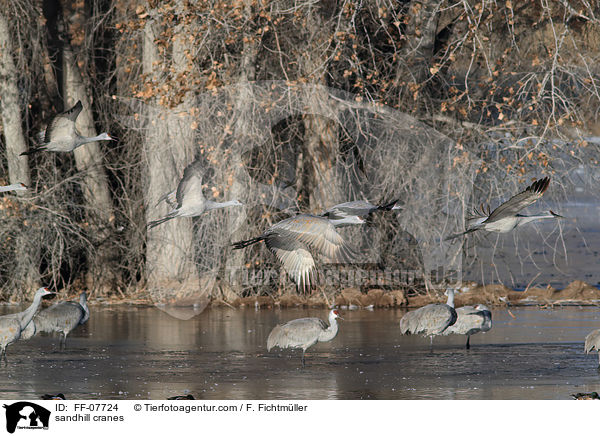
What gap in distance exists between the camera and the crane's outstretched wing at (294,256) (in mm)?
A: 10773

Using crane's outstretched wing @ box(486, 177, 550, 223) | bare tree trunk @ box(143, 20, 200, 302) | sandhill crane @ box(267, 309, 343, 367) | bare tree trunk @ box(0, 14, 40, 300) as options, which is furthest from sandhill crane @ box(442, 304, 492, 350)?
bare tree trunk @ box(0, 14, 40, 300)

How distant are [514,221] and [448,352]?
6.59 feet

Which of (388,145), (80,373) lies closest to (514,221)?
(80,373)

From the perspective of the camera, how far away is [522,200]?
9.88 meters

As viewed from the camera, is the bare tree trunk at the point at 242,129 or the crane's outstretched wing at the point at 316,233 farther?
the bare tree trunk at the point at 242,129

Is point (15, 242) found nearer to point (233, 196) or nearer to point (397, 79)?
point (233, 196)

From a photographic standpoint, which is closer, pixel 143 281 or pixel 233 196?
pixel 233 196

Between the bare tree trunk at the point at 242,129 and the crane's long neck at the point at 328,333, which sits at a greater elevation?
the bare tree trunk at the point at 242,129

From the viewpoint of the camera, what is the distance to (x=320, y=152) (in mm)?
17250

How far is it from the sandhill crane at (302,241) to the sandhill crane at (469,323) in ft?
7.28

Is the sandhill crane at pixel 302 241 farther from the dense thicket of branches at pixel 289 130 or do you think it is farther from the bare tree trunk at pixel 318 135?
the bare tree trunk at pixel 318 135

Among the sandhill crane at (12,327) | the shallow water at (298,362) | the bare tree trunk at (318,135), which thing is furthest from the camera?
the bare tree trunk at (318,135)

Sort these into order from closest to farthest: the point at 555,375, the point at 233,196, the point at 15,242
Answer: the point at 555,375 < the point at 233,196 < the point at 15,242

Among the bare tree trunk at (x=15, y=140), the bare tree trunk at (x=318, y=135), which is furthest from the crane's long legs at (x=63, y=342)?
the bare tree trunk at (x=318, y=135)
